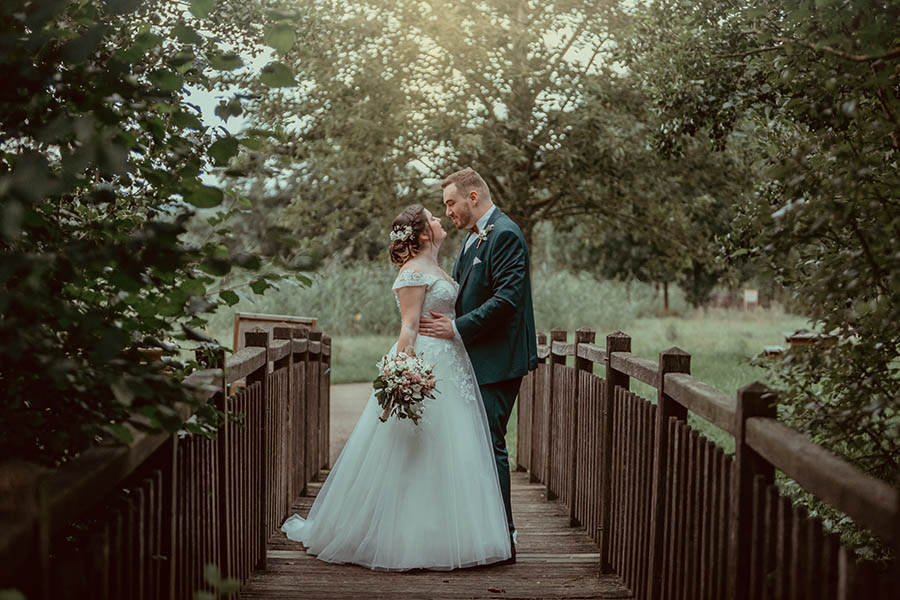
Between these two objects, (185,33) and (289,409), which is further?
(289,409)

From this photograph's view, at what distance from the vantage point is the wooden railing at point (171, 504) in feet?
6.06

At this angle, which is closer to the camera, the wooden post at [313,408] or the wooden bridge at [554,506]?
the wooden bridge at [554,506]

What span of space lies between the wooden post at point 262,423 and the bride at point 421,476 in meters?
0.42

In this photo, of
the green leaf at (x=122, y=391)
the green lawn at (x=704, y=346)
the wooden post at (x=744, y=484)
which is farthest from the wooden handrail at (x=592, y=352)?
the green leaf at (x=122, y=391)

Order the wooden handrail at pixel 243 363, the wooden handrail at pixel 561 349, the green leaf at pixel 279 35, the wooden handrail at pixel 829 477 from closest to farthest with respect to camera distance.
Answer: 1. the wooden handrail at pixel 829 477
2. the green leaf at pixel 279 35
3. the wooden handrail at pixel 243 363
4. the wooden handrail at pixel 561 349

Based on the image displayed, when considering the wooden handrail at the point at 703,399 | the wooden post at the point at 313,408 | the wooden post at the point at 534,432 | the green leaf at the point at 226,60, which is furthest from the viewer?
the wooden post at the point at 534,432

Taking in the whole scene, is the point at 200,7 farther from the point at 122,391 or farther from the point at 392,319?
the point at 392,319

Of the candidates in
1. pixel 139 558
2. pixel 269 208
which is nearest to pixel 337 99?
pixel 139 558

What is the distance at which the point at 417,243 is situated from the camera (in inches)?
222

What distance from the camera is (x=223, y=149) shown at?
2580 mm

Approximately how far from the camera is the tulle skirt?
5.05 metres

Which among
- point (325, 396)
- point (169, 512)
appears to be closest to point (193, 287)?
point (169, 512)

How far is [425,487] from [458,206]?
1.66 m

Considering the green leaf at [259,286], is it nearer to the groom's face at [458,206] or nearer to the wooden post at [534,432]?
the groom's face at [458,206]
